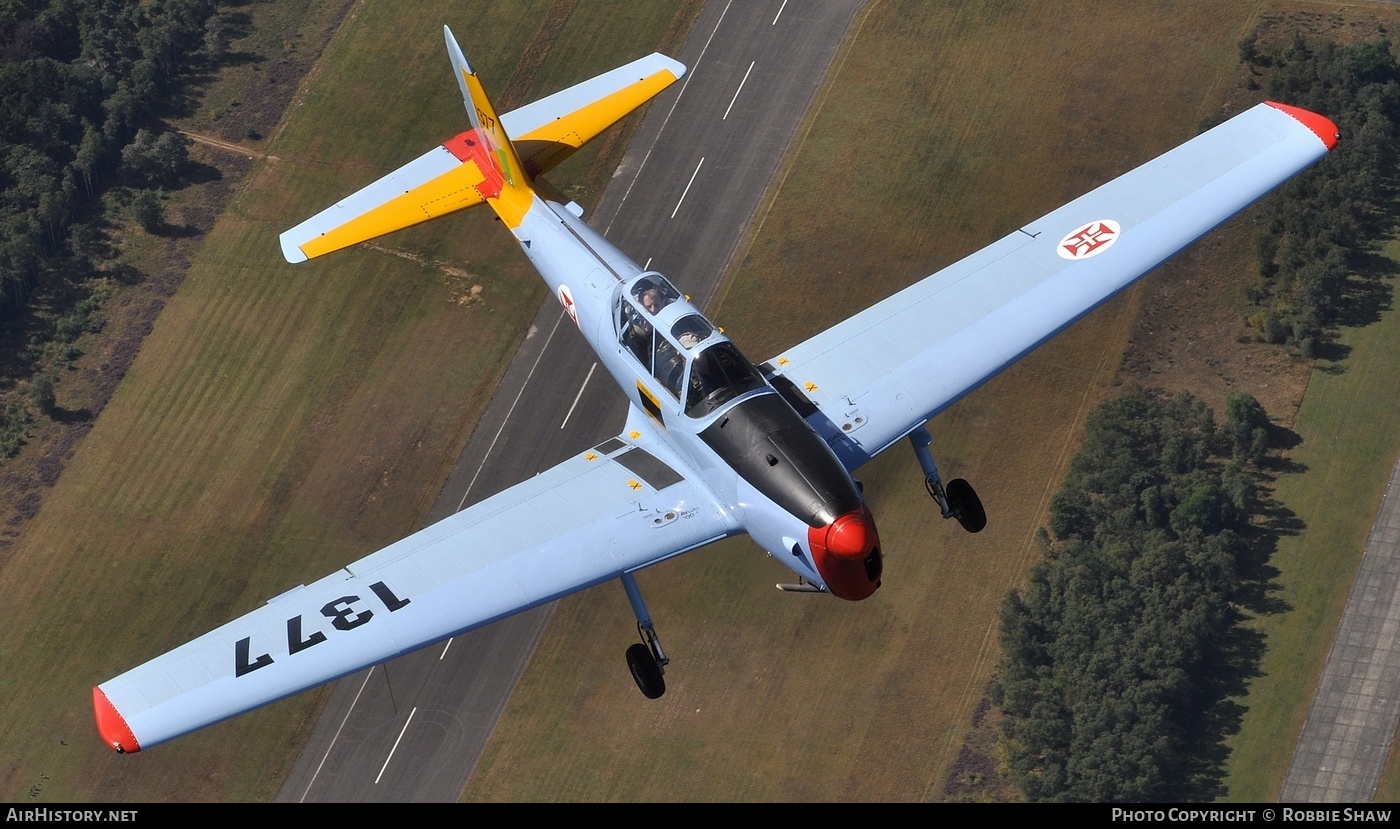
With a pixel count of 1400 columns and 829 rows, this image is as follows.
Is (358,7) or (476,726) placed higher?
(358,7)

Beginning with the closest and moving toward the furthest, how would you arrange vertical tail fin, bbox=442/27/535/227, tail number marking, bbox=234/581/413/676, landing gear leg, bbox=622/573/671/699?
tail number marking, bbox=234/581/413/676 < landing gear leg, bbox=622/573/671/699 < vertical tail fin, bbox=442/27/535/227

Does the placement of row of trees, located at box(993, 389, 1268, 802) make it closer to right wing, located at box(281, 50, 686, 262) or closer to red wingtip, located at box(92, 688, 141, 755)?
right wing, located at box(281, 50, 686, 262)

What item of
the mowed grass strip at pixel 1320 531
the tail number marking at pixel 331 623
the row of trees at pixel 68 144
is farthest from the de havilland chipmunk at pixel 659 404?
the row of trees at pixel 68 144

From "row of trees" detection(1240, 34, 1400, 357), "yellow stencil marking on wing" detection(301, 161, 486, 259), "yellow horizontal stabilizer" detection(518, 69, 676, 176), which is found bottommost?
"row of trees" detection(1240, 34, 1400, 357)

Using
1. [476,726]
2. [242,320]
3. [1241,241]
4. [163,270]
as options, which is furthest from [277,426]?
[1241,241]

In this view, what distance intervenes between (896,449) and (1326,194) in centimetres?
1947

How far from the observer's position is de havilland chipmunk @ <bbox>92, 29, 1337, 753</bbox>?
4478 cm

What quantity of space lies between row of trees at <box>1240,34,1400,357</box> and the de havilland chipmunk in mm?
13709

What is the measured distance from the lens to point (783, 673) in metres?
59.4

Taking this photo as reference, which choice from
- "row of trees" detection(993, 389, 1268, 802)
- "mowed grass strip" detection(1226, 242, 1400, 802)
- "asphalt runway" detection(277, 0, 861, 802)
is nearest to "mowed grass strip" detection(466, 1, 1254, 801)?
"asphalt runway" detection(277, 0, 861, 802)

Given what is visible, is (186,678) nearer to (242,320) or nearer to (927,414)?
(927,414)

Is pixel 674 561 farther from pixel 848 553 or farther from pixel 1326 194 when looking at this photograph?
pixel 1326 194

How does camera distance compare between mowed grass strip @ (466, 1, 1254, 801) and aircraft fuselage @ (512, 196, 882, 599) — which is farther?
mowed grass strip @ (466, 1, 1254, 801)

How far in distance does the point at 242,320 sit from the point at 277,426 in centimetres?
538
